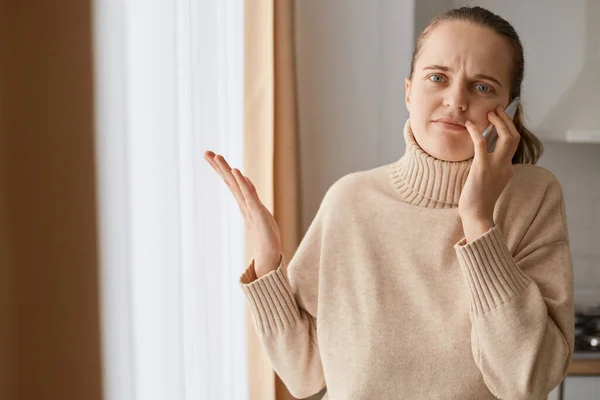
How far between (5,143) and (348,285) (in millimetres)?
718

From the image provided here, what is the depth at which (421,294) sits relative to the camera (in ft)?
3.69

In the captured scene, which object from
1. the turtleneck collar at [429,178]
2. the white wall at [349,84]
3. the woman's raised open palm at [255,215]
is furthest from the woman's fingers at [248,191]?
→ the white wall at [349,84]

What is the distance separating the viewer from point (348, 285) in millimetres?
1191

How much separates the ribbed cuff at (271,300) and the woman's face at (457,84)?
0.34 meters

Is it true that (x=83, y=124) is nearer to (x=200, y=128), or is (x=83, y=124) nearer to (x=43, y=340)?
(x=43, y=340)

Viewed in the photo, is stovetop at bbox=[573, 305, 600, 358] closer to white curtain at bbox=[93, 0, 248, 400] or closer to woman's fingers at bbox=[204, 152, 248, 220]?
white curtain at bbox=[93, 0, 248, 400]

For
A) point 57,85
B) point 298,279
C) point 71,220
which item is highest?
point 57,85

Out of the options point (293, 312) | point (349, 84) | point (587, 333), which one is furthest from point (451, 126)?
point (587, 333)

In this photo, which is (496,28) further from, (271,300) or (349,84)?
(349,84)

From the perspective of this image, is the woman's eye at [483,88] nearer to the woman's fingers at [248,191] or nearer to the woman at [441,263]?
the woman at [441,263]

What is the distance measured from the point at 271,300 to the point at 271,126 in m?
0.54

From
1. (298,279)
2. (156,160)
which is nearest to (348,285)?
(298,279)

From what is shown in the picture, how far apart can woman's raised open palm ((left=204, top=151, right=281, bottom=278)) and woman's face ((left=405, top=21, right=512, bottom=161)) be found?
294 mm

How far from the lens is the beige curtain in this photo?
157cm
